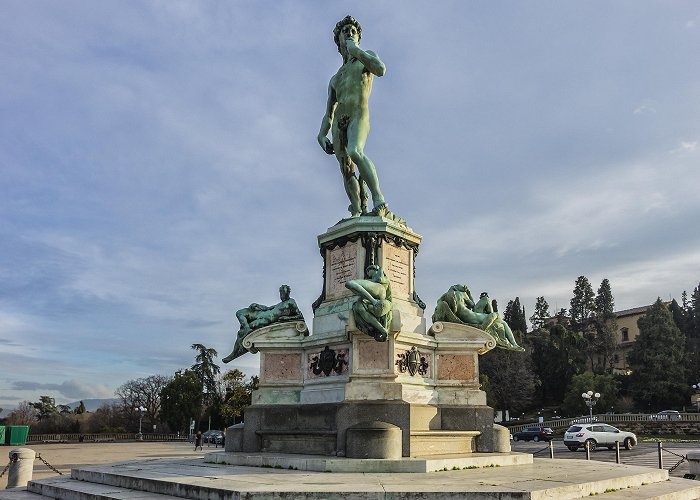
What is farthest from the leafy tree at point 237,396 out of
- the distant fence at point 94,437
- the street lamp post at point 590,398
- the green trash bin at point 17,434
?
the street lamp post at point 590,398

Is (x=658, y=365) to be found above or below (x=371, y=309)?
above

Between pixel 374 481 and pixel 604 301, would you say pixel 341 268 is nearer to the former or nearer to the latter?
pixel 374 481

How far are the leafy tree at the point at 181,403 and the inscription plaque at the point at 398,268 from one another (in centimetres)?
5804

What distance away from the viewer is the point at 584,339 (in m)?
87.0

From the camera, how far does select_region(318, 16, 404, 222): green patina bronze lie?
Result: 41.3 ft

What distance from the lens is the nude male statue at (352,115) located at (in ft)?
41.4

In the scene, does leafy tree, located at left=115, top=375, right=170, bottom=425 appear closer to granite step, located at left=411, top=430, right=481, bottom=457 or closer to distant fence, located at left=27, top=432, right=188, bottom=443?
distant fence, located at left=27, top=432, right=188, bottom=443

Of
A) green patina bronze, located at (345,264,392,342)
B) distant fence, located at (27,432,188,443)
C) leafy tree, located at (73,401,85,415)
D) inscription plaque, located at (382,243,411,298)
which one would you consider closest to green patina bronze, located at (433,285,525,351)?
inscription plaque, located at (382,243,411,298)

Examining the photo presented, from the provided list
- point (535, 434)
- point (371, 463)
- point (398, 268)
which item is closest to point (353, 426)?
point (371, 463)

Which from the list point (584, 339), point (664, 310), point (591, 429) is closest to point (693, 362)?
point (664, 310)

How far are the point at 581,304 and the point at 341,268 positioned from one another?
95764mm

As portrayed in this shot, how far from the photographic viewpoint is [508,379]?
68.3 m

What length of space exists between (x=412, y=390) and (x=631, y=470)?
3.66 m

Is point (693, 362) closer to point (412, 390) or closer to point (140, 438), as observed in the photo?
point (140, 438)
